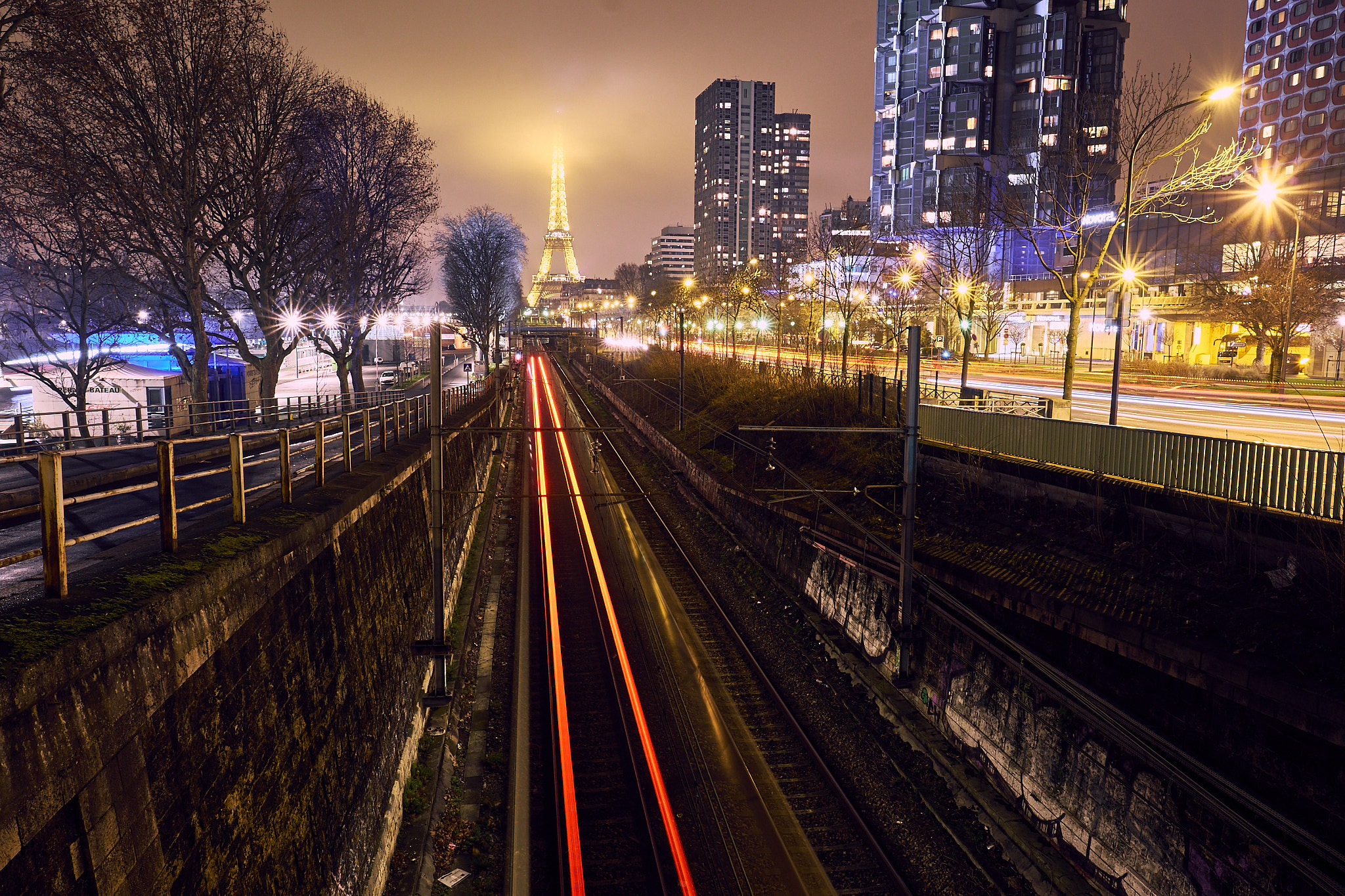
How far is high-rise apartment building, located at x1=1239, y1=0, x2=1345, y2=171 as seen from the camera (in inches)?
3460

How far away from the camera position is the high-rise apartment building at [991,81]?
106062 millimetres

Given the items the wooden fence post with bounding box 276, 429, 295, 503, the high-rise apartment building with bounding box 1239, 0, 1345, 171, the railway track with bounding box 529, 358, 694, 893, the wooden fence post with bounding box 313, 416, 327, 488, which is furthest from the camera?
the high-rise apartment building with bounding box 1239, 0, 1345, 171

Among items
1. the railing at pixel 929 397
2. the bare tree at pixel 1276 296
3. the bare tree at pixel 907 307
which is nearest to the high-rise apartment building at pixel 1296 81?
the bare tree at pixel 907 307

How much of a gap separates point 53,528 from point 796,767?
384 inches

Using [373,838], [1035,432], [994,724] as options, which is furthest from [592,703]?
[1035,432]

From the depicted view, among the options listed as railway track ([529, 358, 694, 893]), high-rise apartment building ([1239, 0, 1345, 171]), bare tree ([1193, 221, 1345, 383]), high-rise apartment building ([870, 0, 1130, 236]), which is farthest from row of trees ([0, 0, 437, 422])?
high-rise apartment building ([1239, 0, 1345, 171])

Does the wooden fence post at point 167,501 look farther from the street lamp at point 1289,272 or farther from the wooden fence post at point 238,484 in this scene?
the street lamp at point 1289,272

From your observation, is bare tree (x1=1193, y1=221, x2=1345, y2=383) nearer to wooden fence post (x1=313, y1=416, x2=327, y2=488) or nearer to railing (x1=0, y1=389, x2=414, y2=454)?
wooden fence post (x1=313, y1=416, x2=327, y2=488)

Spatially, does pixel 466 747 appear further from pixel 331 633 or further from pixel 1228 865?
pixel 1228 865

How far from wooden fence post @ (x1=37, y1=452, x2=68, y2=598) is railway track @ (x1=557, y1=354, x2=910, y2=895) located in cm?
779

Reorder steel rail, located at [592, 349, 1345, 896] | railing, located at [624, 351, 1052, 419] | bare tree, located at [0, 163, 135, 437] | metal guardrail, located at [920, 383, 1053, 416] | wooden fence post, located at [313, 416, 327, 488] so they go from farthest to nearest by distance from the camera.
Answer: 1. railing, located at [624, 351, 1052, 419]
2. metal guardrail, located at [920, 383, 1053, 416]
3. bare tree, located at [0, 163, 135, 437]
4. wooden fence post, located at [313, 416, 327, 488]
5. steel rail, located at [592, 349, 1345, 896]

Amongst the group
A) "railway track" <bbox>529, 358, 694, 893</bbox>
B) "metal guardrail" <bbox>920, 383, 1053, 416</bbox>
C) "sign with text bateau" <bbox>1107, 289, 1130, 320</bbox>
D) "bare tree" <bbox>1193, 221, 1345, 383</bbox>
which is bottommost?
"railway track" <bbox>529, 358, 694, 893</bbox>

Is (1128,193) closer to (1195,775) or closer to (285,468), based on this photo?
(1195,775)

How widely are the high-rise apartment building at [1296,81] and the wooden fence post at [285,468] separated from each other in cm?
10703
